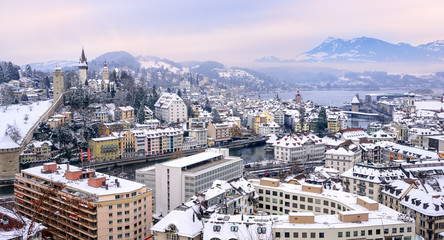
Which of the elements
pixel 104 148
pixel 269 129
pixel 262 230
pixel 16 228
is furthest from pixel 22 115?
pixel 262 230

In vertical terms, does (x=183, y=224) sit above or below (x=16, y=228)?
above

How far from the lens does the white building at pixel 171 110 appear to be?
36.6 metres

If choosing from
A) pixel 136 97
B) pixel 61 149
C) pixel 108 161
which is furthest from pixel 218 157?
pixel 136 97

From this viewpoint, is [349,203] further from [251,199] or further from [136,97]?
[136,97]

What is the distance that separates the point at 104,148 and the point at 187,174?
42.2ft

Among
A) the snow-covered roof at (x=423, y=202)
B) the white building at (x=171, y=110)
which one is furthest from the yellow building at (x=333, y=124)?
the snow-covered roof at (x=423, y=202)

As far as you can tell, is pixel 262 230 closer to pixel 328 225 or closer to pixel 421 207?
pixel 328 225

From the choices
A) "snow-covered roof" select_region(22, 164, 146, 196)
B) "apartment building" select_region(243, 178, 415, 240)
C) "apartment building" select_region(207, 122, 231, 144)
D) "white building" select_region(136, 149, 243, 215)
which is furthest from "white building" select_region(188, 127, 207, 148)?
"apartment building" select_region(243, 178, 415, 240)

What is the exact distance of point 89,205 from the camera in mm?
11148

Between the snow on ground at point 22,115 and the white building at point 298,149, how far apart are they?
16476mm

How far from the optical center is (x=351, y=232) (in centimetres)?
894

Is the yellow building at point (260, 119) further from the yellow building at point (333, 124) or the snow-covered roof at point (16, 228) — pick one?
the snow-covered roof at point (16, 228)

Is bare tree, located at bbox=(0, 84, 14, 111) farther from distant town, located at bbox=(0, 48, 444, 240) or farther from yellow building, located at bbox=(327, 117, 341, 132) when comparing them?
yellow building, located at bbox=(327, 117, 341, 132)

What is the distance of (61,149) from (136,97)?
1137 cm
